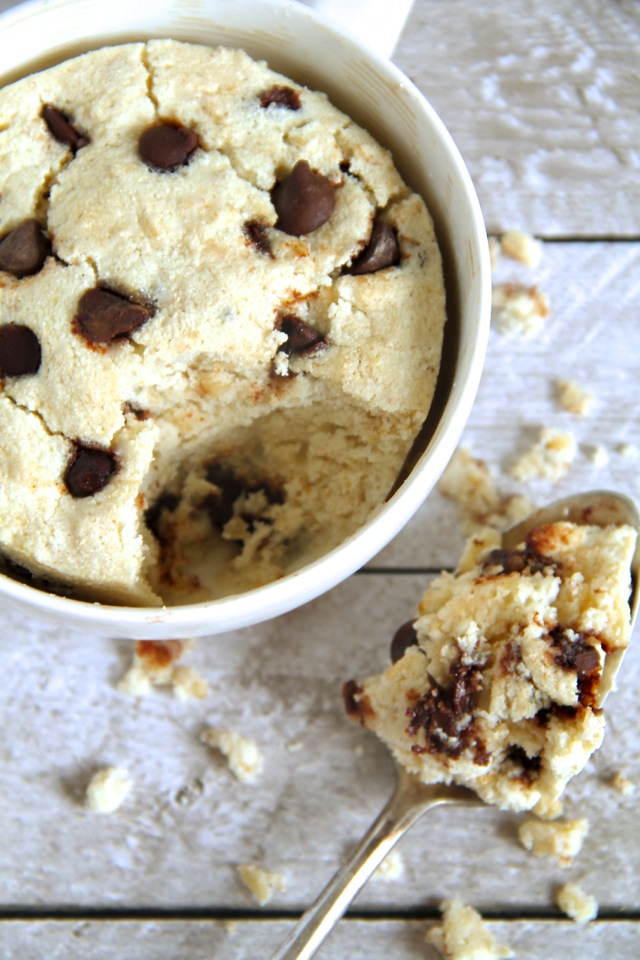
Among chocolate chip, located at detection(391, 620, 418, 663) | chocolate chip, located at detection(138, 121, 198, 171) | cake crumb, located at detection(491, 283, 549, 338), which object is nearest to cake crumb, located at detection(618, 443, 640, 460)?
cake crumb, located at detection(491, 283, 549, 338)

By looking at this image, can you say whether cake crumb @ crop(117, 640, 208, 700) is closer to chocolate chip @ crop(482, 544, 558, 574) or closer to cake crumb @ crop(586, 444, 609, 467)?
chocolate chip @ crop(482, 544, 558, 574)

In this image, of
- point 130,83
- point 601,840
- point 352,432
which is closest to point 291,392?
point 352,432

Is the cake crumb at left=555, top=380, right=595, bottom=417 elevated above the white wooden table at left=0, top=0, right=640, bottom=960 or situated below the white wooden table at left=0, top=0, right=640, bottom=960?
above

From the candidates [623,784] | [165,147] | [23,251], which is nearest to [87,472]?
[23,251]

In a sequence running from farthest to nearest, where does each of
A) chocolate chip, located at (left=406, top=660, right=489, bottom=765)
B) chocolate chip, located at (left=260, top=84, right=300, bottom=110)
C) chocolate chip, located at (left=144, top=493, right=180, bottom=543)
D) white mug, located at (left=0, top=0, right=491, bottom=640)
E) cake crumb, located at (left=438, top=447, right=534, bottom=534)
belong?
cake crumb, located at (left=438, top=447, right=534, bottom=534), chocolate chip, located at (left=144, top=493, right=180, bottom=543), chocolate chip, located at (left=406, top=660, right=489, bottom=765), chocolate chip, located at (left=260, top=84, right=300, bottom=110), white mug, located at (left=0, top=0, right=491, bottom=640)

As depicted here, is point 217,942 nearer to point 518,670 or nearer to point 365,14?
point 518,670

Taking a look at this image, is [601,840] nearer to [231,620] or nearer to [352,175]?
[231,620]

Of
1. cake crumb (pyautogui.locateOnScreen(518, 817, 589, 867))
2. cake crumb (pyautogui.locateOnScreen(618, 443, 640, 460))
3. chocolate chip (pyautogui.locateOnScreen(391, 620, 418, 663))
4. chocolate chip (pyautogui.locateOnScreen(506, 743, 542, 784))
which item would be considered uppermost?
cake crumb (pyautogui.locateOnScreen(618, 443, 640, 460))

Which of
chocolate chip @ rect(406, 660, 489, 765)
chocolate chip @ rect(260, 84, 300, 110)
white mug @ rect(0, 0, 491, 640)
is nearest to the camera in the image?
white mug @ rect(0, 0, 491, 640)
